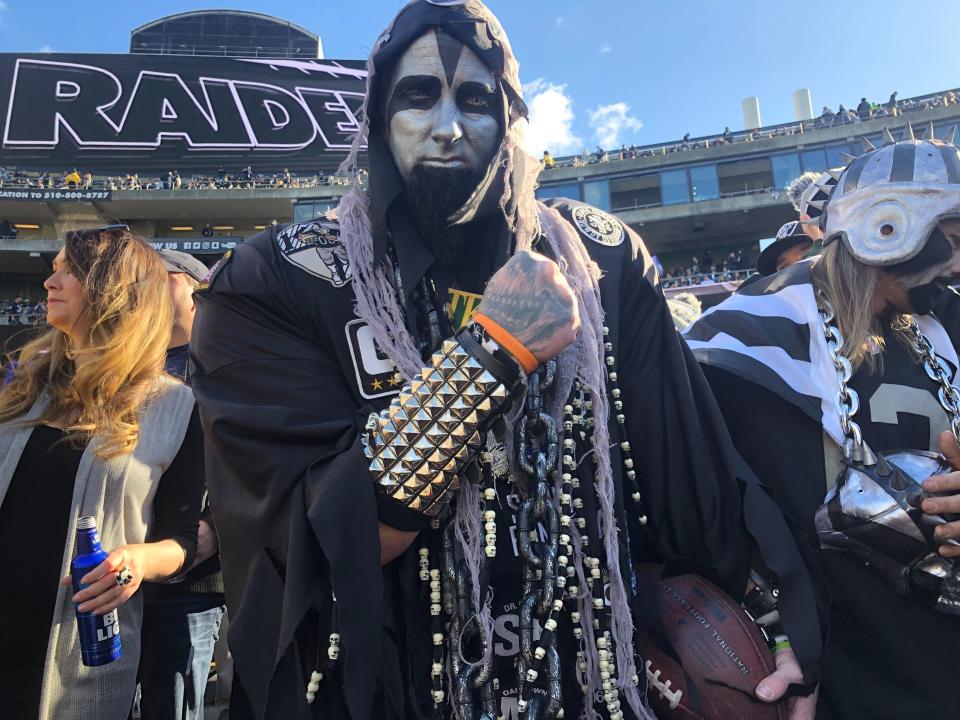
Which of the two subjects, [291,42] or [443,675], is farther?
[291,42]

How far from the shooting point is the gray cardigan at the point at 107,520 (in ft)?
6.91

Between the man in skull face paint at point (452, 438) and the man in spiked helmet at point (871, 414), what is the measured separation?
20.3 inches

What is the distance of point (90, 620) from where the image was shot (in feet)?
6.66

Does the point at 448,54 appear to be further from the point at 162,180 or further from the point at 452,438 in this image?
the point at 162,180

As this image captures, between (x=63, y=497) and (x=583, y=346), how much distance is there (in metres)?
1.90

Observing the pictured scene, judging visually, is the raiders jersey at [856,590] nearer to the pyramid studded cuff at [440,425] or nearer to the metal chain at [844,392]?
the metal chain at [844,392]

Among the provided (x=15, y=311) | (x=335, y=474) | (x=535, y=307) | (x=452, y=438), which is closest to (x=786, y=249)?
(x=535, y=307)

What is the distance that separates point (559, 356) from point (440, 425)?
476mm

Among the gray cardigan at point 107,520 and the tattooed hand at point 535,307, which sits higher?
the tattooed hand at point 535,307

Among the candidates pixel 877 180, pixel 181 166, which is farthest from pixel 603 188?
pixel 877 180

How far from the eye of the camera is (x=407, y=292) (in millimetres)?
1717

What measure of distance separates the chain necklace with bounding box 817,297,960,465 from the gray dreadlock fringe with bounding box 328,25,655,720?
3.17 feet

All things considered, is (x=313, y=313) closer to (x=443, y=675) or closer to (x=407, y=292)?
(x=407, y=292)

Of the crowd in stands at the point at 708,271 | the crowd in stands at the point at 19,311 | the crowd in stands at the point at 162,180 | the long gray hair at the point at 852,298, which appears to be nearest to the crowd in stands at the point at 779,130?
the crowd in stands at the point at 708,271
